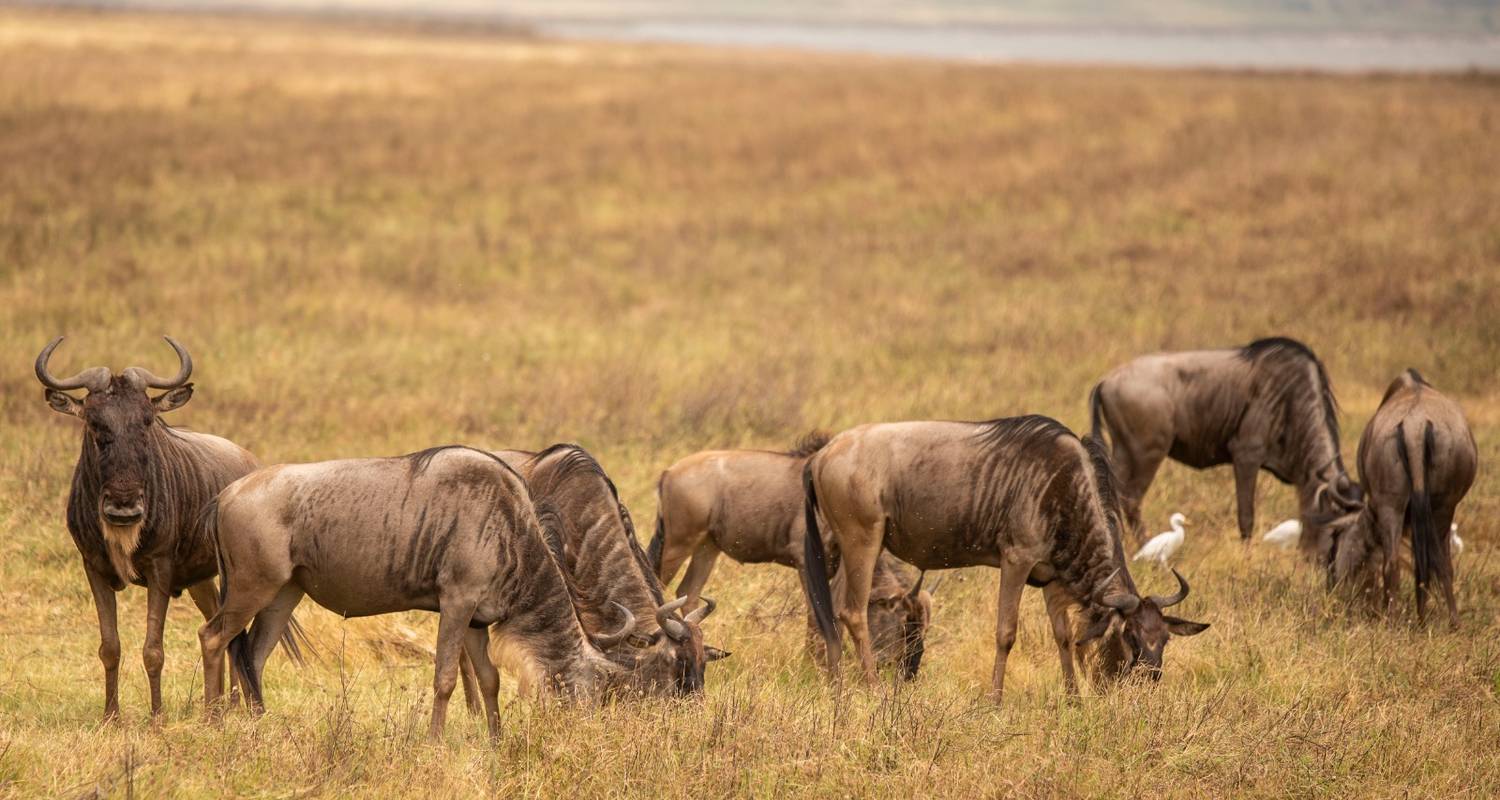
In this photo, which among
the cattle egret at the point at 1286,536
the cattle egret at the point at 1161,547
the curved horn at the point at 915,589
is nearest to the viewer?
the curved horn at the point at 915,589

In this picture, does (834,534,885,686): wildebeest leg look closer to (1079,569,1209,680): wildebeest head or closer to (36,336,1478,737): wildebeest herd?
(36,336,1478,737): wildebeest herd

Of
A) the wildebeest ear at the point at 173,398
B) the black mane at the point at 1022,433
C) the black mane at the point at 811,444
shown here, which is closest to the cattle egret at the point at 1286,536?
the black mane at the point at 1022,433

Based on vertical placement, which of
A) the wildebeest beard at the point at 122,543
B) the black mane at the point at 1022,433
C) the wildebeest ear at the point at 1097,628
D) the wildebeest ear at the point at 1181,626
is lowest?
the wildebeest ear at the point at 1097,628

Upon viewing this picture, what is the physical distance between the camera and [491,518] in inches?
246

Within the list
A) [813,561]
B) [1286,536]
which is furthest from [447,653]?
[1286,536]

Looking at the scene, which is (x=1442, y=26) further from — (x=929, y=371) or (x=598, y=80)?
(x=929, y=371)

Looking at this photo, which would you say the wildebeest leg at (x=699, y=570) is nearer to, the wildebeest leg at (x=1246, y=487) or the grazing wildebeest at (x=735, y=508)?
the grazing wildebeest at (x=735, y=508)

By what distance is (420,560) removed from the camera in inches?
245

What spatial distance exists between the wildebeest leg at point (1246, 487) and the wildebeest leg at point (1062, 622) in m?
3.52

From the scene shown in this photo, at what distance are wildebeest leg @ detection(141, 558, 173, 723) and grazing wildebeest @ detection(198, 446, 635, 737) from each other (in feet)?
1.06

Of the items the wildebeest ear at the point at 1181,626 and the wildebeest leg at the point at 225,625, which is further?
the wildebeest ear at the point at 1181,626

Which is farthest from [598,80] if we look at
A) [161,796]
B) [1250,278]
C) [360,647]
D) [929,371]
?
[161,796]

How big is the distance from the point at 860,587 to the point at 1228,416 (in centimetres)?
443

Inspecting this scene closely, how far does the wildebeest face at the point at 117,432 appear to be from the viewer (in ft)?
20.5
